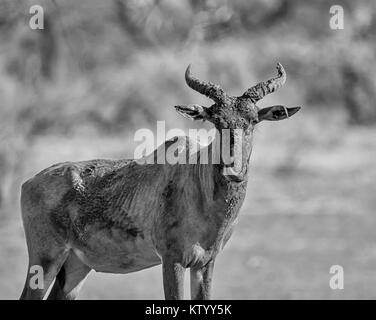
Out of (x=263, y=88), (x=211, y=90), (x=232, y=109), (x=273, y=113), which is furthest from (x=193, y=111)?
(x=273, y=113)

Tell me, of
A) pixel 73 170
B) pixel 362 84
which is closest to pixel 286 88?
pixel 362 84

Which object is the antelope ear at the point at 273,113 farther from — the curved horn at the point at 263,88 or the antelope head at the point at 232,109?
the curved horn at the point at 263,88

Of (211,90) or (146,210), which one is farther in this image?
(146,210)

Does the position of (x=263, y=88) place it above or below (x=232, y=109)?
above

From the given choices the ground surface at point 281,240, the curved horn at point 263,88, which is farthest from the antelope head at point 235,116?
the ground surface at point 281,240

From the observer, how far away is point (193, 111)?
→ 13.1m

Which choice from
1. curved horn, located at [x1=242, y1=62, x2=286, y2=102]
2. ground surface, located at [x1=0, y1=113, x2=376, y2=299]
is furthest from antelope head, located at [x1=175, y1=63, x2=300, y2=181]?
ground surface, located at [x1=0, y1=113, x2=376, y2=299]

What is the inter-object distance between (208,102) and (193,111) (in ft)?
118

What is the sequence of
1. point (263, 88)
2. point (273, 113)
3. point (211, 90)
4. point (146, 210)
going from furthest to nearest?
1. point (146, 210)
2. point (273, 113)
3. point (263, 88)
4. point (211, 90)

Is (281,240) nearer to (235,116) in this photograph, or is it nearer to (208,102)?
(208,102)

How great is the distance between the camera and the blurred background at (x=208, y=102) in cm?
5181

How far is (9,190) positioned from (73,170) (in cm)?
3852

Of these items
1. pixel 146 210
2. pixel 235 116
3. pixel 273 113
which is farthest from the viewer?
pixel 146 210

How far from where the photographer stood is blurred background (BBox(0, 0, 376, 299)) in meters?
51.8
